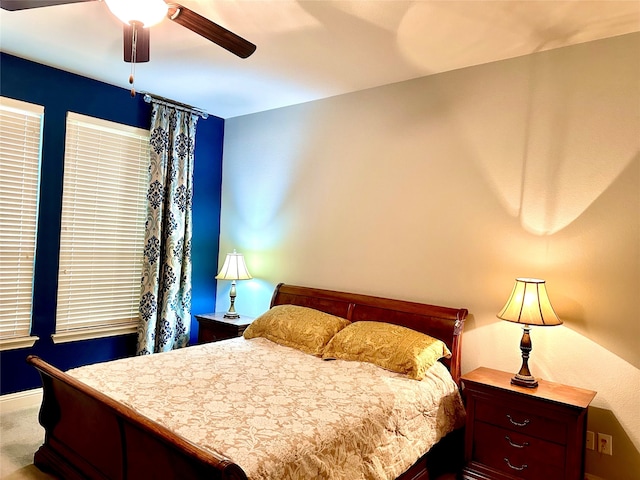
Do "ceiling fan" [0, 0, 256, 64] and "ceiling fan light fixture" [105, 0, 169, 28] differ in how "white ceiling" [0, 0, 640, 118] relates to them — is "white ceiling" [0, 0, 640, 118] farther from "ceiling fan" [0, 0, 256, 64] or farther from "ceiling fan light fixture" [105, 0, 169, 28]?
"ceiling fan light fixture" [105, 0, 169, 28]

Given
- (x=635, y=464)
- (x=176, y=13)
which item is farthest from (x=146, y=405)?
(x=635, y=464)

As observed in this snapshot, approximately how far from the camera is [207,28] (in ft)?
6.49

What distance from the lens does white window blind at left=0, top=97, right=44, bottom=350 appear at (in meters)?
3.31

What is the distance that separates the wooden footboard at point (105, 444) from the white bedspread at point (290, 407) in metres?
0.11

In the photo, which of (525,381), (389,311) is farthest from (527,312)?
(389,311)

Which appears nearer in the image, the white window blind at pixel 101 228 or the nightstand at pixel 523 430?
the nightstand at pixel 523 430

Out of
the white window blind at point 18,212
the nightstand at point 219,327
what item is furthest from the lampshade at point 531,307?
the white window blind at point 18,212

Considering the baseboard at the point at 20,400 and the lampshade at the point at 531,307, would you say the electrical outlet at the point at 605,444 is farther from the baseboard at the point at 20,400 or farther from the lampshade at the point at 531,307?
the baseboard at the point at 20,400

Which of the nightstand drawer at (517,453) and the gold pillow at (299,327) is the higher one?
the gold pillow at (299,327)

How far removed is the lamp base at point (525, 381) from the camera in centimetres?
246

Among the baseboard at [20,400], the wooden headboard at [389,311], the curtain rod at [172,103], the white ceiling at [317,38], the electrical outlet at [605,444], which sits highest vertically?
the white ceiling at [317,38]

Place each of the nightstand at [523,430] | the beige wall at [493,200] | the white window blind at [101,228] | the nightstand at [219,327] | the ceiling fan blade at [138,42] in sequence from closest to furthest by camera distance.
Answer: the ceiling fan blade at [138,42] → the nightstand at [523,430] → the beige wall at [493,200] → the white window blind at [101,228] → the nightstand at [219,327]

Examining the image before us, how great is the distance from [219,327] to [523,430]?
8.69 feet

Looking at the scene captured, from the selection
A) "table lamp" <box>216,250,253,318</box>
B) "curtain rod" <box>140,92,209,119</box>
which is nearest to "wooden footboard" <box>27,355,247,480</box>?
"table lamp" <box>216,250,253,318</box>
